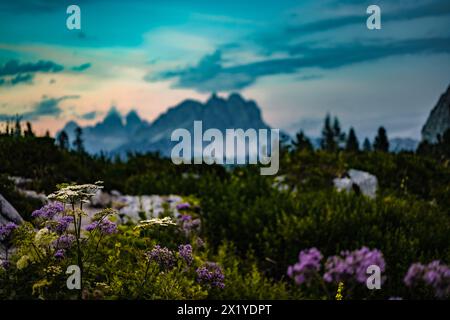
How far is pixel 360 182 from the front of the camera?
10547mm

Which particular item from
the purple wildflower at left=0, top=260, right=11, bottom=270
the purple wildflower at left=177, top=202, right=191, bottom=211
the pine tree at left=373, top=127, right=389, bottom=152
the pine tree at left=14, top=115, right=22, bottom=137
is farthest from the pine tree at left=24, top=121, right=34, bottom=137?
the pine tree at left=373, top=127, right=389, bottom=152

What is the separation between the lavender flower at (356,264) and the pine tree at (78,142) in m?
6.26

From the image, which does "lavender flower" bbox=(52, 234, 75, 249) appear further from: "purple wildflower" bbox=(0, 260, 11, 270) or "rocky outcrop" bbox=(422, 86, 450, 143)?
"rocky outcrop" bbox=(422, 86, 450, 143)

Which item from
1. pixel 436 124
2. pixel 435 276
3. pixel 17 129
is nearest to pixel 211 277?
pixel 435 276

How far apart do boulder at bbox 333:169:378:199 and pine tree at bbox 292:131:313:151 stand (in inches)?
65.5

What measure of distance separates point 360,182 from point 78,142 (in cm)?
551

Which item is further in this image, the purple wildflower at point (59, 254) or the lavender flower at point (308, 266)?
the lavender flower at point (308, 266)

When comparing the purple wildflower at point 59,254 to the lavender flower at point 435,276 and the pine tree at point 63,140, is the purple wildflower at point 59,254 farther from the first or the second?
the pine tree at point 63,140

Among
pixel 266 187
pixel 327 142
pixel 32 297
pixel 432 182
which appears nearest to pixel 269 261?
pixel 266 187

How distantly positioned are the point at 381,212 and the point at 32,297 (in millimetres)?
5310

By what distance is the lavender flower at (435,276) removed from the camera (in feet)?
18.1

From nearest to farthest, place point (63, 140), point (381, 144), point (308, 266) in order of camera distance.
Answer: point (308, 266) < point (63, 140) < point (381, 144)

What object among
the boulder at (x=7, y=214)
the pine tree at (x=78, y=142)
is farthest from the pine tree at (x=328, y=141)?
the boulder at (x=7, y=214)

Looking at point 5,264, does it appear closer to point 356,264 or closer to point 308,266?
point 308,266
